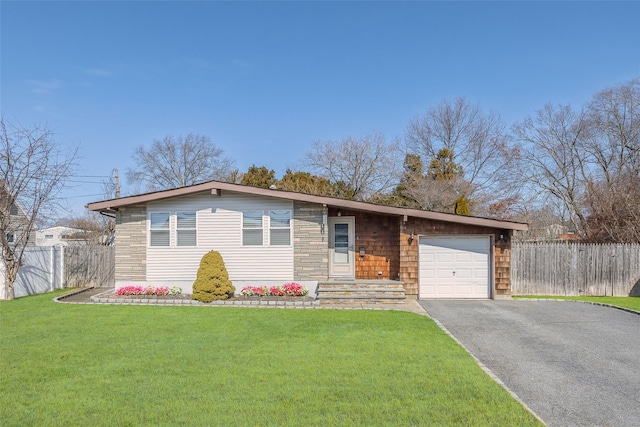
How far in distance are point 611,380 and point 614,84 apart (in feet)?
83.0

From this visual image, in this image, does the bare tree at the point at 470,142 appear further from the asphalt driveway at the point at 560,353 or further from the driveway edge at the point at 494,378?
the driveway edge at the point at 494,378

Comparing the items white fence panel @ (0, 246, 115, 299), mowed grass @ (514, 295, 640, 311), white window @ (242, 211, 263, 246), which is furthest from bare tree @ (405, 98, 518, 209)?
white fence panel @ (0, 246, 115, 299)

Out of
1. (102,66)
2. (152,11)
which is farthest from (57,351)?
(102,66)

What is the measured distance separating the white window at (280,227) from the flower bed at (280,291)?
1374mm

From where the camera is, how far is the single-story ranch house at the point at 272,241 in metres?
12.5

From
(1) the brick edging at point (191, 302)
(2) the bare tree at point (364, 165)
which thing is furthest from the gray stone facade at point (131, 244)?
(2) the bare tree at point (364, 165)

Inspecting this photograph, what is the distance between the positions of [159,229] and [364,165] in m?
18.7

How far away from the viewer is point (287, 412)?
3971mm

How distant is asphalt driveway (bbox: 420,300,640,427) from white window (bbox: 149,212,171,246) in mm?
8445

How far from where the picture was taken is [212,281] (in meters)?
11.7

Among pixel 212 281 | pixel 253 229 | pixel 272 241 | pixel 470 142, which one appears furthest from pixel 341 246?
pixel 470 142

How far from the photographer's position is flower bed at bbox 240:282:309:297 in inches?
482

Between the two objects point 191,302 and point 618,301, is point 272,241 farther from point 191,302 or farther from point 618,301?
point 618,301

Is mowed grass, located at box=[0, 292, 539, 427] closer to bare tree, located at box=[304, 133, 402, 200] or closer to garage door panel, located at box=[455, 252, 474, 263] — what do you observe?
garage door panel, located at box=[455, 252, 474, 263]
